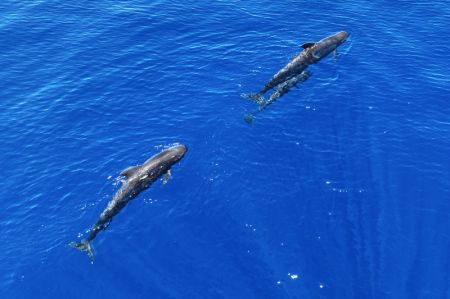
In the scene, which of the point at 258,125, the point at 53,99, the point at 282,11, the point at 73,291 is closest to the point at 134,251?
the point at 73,291

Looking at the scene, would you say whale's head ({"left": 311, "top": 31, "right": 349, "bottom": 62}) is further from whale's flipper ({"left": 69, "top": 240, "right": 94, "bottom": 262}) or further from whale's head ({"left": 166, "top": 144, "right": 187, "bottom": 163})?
whale's flipper ({"left": 69, "top": 240, "right": 94, "bottom": 262})

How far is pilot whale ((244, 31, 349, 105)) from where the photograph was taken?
1849 inches

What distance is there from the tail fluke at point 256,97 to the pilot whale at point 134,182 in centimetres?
1026

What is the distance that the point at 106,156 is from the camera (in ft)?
137

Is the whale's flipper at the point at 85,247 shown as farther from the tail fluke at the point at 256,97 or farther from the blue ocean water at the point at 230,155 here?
the tail fluke at the point at 256,97

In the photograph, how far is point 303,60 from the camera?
160 feet

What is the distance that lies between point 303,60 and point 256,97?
7.03 metres

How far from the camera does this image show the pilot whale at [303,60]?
47.0 meters

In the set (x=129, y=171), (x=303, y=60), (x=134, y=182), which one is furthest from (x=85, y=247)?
(x=303, y=60)

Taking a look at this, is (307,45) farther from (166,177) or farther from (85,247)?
(85,247)

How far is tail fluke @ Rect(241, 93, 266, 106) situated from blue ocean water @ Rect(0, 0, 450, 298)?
127 centimetres

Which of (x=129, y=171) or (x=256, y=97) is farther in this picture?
(x=256, y=97)

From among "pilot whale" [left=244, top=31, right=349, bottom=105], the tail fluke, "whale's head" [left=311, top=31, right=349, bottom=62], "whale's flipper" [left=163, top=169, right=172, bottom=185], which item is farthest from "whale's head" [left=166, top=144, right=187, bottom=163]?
"whale's head" [left=311, top=31, right=349, bottom=62]

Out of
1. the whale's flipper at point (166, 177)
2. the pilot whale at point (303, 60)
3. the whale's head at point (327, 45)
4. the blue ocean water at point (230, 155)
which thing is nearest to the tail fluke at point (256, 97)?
the pilot whale at point (303, 60)
